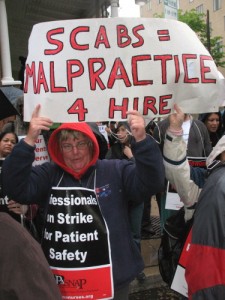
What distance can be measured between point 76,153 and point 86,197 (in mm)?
255

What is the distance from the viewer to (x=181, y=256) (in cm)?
235

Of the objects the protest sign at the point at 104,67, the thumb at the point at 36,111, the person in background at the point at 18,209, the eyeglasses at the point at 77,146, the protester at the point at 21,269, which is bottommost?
the person in background at the point at 18,209

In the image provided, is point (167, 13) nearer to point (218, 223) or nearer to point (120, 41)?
point (120, 41)

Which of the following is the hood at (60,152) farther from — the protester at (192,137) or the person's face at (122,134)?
the person's face at (122,134)

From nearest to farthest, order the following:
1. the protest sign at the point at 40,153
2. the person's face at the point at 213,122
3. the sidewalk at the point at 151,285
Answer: the protest sign at the point at 40,153, the sidewalk at the point at 151,285, the person's face at the point at 213,122

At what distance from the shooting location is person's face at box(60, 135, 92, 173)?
2.17 metres

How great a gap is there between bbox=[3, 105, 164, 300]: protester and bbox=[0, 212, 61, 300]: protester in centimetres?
86

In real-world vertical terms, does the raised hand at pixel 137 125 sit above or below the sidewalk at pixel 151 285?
above

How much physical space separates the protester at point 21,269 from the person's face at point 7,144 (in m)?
2.29

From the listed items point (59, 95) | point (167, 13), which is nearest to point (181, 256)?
point (59, 95)

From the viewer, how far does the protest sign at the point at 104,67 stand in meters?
2.06

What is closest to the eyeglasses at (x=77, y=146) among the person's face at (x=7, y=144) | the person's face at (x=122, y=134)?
the person's face at (x=7, y=144)

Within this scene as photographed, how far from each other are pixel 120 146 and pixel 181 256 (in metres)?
2.57

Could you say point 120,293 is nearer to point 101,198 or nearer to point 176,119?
point 101,198
